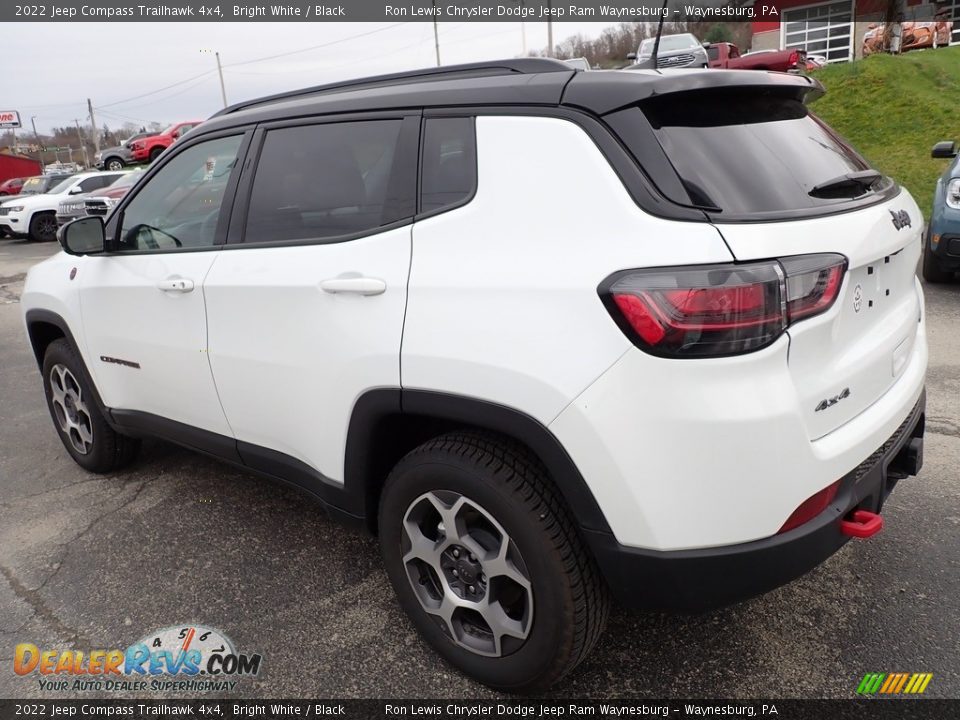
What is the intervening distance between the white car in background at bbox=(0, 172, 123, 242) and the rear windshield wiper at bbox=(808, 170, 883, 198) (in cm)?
1874

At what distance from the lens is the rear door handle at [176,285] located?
2.88 metres

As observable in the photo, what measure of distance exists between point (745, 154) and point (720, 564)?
1.08 m

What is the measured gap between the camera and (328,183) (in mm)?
2545

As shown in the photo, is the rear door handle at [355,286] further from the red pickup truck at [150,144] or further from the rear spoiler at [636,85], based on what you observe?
the red pickup truck at [150,144]

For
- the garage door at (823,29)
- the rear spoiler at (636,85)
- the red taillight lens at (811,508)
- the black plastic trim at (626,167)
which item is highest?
the garage door at (823,29)

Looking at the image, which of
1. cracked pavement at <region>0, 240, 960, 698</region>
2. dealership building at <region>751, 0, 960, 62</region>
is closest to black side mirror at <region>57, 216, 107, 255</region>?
cracked pavement at <region>0, 240, 960, 698</region>

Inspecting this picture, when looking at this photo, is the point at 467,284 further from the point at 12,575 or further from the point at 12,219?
the point at 12,219

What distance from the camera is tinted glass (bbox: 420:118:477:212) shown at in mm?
2135

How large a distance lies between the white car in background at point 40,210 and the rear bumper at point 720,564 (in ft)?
61.8

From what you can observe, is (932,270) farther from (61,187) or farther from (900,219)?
(61,187)

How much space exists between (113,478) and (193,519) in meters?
0.84

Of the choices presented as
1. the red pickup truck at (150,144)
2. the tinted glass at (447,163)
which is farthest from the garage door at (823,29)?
the tinted glass at (447,163)

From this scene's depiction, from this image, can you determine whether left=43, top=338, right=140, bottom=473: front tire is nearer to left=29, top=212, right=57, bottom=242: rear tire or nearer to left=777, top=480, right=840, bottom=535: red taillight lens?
left=777, top=480, right=840, bottom=535: red taillight lens

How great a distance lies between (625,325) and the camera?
175cm
